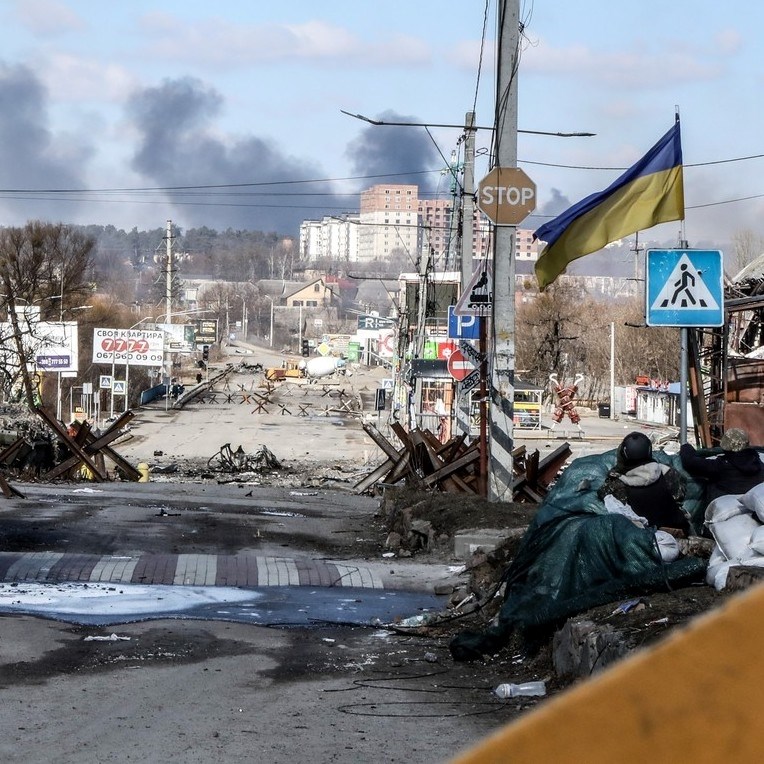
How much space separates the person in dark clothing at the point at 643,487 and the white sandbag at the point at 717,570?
1.45m

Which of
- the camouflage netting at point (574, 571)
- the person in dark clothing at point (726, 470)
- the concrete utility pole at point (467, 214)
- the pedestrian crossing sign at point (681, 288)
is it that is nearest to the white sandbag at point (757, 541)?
the camouflage netting at point (574, 571)

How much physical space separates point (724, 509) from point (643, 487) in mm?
1470

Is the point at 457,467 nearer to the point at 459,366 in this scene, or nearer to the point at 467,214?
the point at 459,366

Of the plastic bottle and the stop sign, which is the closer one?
the plastic bottle

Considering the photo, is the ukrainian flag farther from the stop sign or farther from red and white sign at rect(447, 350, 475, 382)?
red and white sign at rect(447, 350, 475, 382)

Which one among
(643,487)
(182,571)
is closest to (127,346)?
(182,571)

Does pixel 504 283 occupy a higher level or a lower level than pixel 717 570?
higher

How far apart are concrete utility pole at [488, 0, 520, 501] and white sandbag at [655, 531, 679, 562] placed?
7.86 meters

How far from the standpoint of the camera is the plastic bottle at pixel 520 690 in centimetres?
645

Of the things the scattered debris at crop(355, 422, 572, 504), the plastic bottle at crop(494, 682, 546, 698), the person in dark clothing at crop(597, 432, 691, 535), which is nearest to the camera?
the plastic bottle at crop(494, 682, 546, 698)

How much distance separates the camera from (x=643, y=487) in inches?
342

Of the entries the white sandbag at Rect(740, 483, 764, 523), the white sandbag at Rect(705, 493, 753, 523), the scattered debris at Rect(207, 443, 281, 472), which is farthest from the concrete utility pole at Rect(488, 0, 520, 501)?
the scattered debris at Rect(207, 443, 281, 472)

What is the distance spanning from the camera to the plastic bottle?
6.45m

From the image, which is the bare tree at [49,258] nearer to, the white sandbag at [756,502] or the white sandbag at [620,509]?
the white sandbag at [620,509]
